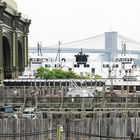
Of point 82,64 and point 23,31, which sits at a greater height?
point 23,31

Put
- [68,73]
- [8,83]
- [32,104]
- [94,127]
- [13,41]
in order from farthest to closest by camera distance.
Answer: [68,73]
[13,41]
[8,83]
[32,104]
[94,127]

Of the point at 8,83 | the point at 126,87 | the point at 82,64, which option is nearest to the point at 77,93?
the point at 126,87

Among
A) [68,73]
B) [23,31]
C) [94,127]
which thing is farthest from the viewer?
[23,31]

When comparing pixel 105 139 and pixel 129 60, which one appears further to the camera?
pixel 129 60

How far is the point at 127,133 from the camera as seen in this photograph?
17.5m

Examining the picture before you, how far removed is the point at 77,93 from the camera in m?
38.2

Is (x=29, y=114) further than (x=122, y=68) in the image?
No

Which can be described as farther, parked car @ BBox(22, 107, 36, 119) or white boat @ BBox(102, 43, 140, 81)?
white boat @ BBox(102, 43, 140, 81)

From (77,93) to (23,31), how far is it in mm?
61369

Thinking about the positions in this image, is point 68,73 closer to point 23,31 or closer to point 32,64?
point 23,31

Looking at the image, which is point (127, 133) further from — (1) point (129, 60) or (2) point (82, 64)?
(1) point (129, 60)

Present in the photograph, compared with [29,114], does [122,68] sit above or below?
above

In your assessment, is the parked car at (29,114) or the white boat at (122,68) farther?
the white boat at (122,68)

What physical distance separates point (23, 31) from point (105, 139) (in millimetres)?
81818
